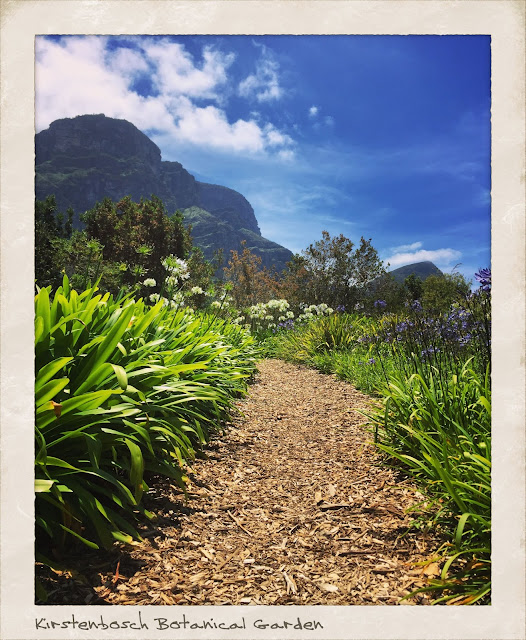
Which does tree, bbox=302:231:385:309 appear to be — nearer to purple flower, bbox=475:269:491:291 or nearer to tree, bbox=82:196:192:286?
tree, bbox=82:196:192:286

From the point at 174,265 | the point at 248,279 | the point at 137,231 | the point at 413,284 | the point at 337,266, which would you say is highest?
the point at 137,231

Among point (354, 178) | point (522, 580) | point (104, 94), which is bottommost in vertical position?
point (522, 580)

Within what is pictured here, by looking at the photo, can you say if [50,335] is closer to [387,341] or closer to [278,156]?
[278,156]

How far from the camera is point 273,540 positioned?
6.31 feet

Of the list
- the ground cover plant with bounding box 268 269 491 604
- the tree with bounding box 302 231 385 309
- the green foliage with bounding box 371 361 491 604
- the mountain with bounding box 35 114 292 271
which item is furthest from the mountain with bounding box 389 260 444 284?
the mountain with bounding box 35 114 292 271

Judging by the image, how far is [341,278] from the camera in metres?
15.5

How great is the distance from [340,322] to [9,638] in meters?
7.71

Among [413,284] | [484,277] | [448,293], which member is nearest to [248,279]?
[413,284]

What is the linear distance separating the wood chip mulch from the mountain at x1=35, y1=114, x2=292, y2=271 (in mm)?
1660

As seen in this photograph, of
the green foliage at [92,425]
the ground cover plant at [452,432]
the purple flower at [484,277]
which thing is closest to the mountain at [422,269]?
the ground cover plant at [452,432]

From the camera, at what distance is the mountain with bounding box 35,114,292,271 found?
3.53 meters

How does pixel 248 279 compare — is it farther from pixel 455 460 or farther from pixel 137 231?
pixel 455 460

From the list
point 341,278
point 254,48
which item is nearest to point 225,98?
point 254,48

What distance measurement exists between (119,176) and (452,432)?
1980 cm
